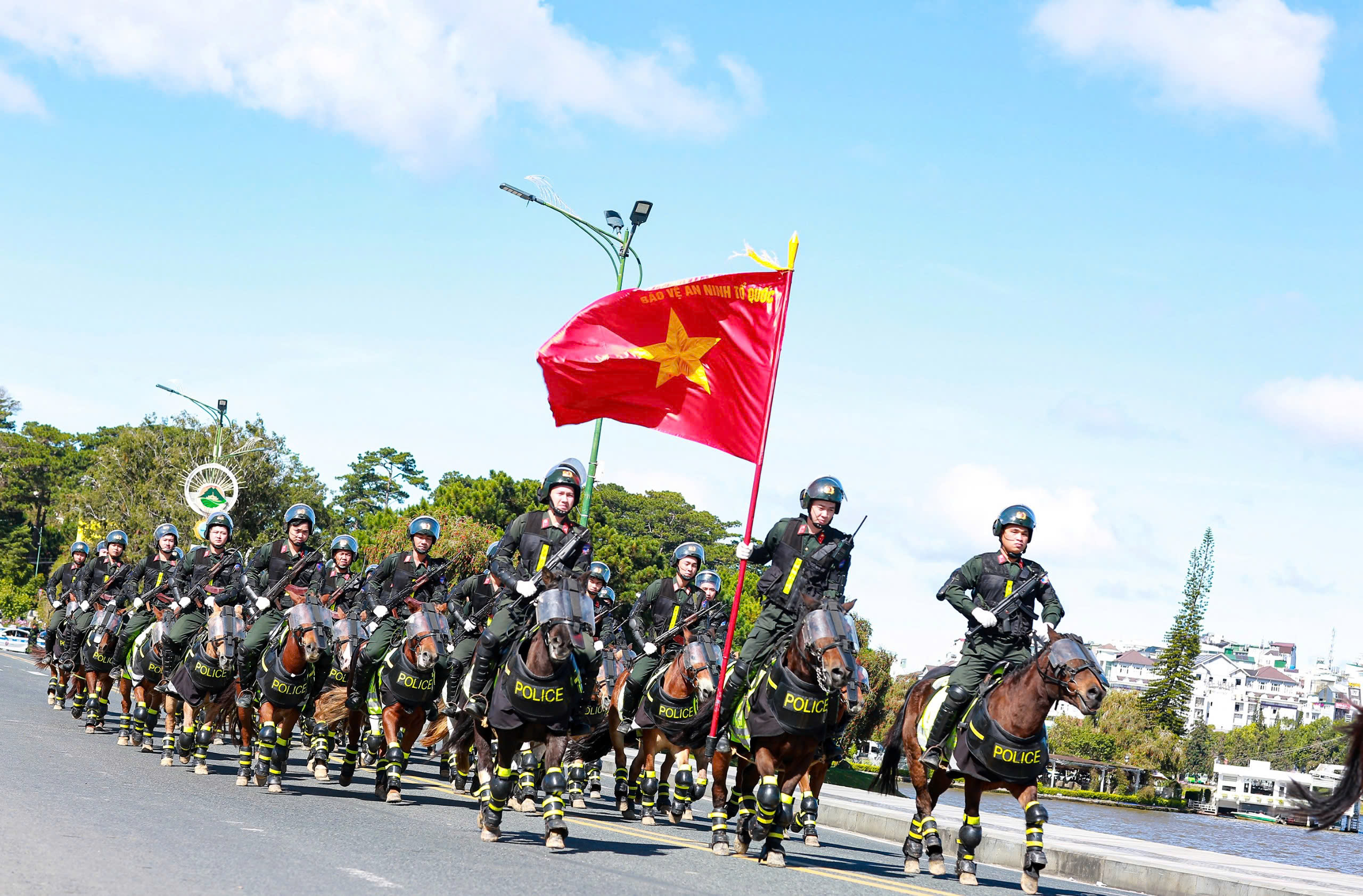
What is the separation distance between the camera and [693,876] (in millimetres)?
10703

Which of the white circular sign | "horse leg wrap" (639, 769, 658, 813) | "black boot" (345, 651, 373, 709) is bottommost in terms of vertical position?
"horse leg wrap" (639, 769, 658, 813)

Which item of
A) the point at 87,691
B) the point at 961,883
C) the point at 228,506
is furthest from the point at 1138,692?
the point at 961,883

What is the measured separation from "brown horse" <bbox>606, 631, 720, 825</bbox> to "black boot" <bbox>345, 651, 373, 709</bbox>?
9.96 ft

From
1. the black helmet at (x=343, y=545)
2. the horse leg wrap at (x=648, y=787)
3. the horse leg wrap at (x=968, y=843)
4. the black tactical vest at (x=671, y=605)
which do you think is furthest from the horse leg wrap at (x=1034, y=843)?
the black helmet at (x=343, y=545)

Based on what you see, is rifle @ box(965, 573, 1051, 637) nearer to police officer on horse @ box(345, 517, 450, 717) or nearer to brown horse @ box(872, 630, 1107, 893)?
brown horse @ box(872, 630, 1107, 893)

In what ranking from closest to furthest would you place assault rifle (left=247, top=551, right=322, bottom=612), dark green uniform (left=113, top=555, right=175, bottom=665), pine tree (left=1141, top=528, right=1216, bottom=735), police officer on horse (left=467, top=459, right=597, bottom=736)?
police officer on horse (left=467, top=459, right=597, bottom=736)
assault rifle (left=247, top=551, right=322, bottom=612)
dark green uniform (left=113, top=555, right=175, bottom=665)
pine tree (left=1141, top=528, right=1216, bottom=735)

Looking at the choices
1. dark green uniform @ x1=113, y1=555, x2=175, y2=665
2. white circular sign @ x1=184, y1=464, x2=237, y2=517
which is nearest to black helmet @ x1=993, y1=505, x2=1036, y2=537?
dark green uniform @ x1=113, y1=555, x2=175, y2=665

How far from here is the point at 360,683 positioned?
648 inches

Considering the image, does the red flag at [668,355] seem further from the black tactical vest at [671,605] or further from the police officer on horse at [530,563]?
the black tactical vest at [671,605]

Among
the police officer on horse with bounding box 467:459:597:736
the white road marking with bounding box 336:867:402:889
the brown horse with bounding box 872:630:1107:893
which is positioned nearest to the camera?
the white road marking with bounding box 336:867:402:889

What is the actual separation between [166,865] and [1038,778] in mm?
6970

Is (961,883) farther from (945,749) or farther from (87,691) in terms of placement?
(87,691)

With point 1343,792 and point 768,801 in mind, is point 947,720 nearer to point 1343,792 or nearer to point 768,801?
point 768,801

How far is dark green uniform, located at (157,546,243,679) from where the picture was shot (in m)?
18.7
